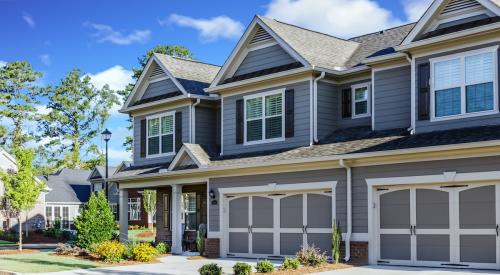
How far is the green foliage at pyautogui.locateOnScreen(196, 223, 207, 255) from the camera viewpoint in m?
25.2

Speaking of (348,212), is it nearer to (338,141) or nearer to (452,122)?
(338,141)

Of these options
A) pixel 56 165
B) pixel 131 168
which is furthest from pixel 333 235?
pixel 56 165

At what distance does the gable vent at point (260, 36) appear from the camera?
2438 centimetres

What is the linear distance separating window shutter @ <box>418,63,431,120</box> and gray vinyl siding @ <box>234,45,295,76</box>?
16.8 ft

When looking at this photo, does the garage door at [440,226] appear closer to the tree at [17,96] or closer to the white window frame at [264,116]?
the white window frame at [264,116]

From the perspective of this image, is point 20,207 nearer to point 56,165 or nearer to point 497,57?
point 497,57

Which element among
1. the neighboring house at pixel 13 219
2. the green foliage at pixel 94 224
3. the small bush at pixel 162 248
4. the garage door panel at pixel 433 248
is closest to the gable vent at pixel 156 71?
the green foliage at pixel 94 224

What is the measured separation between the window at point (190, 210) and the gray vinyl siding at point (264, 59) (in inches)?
249

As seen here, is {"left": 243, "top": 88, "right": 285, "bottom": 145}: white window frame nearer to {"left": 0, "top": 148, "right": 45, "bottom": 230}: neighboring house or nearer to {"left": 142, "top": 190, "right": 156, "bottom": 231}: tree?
{"left": 0, "top": 148, "right": 45, "bottom": 230}: neighboring house

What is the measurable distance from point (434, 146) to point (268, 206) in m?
7.23

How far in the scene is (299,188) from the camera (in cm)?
2181

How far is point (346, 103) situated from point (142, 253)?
843 cm

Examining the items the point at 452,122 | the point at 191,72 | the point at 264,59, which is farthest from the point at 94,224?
the point at 452,122

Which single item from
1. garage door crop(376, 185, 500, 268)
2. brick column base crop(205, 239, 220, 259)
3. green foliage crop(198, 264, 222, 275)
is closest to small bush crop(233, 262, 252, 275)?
green foliage crop(198, 264, 222, 275)
